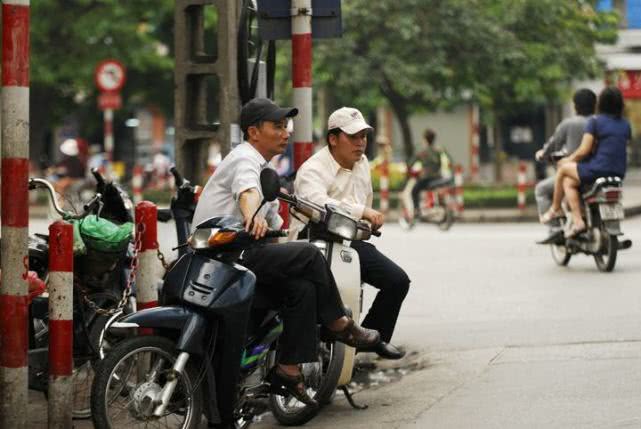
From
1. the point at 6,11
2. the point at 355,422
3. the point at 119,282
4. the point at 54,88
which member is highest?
the point at 54,88

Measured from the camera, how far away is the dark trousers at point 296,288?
718 cm

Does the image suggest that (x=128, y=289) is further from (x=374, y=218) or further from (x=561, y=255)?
(x=561, y=255)

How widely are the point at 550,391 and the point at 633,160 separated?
50.7 metres

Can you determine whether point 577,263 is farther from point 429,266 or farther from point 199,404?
point 199,404

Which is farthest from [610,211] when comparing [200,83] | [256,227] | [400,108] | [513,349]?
[400,108]

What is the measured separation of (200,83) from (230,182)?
322 centimetres

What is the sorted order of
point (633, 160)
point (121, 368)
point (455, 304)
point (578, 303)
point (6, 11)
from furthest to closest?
point (633, 160) < point (455, 304) < point (578, 303) < point (6, 11) < point (121, 368)

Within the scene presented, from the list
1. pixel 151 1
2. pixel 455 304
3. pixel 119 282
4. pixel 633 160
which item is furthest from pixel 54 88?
pixel 119 282

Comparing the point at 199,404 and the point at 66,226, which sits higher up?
the point at 66,226

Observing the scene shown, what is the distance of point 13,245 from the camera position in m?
7.18

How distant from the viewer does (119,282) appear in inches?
336

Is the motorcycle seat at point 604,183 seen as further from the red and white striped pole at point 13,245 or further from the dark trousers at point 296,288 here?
the red and white striped pole at point 13,245

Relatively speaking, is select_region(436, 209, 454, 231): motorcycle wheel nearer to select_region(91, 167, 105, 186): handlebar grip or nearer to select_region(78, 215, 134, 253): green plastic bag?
select_region(91, 167, 105, 186): handlebar grip

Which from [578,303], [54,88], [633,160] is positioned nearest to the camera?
[578,303]
